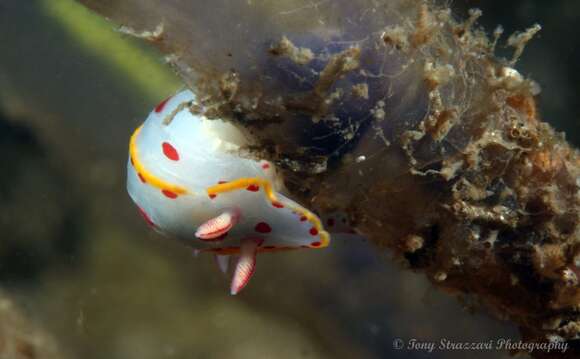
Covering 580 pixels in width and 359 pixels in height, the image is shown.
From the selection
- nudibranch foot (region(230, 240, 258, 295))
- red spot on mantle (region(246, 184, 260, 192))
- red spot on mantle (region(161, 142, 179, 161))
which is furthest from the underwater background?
red spot on mantle (region(246, 184, 260, 192))

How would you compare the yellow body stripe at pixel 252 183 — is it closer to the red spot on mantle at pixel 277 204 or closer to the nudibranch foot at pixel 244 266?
the red spot on mantle at pixel 277 204

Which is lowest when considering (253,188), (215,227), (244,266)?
(244,266)

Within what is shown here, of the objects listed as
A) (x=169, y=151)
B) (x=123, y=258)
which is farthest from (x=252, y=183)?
(x=123, y=258)

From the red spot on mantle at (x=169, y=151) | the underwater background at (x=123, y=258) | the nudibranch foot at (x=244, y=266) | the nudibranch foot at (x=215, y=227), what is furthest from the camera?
the underwater background at (x=123, y=258)

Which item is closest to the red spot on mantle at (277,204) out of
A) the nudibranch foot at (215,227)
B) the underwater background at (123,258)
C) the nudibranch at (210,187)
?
the nudibranch at (210,187)

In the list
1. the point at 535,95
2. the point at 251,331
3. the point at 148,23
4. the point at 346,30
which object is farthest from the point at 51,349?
the point at 535,95

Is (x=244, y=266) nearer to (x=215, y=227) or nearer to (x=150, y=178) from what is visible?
(x=215, y=227)

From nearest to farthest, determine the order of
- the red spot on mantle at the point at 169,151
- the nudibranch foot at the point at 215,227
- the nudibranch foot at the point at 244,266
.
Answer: the nudibranch foot at the point at 215,227, the red spot on mantle at the point at 169,151, the nudibranch foot at the point at 244,266
